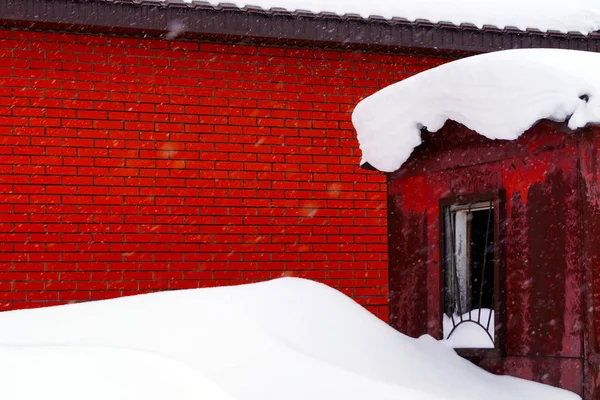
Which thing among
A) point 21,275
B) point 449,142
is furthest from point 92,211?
point 449,142

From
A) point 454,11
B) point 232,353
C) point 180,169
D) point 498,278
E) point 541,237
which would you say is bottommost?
point 232,353

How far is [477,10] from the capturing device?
6926 millimetres

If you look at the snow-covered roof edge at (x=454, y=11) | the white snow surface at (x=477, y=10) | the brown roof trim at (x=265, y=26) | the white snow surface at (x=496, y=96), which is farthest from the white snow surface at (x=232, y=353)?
the white snow surface at (x=477, y=10)

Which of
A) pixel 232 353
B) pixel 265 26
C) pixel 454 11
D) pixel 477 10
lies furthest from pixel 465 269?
pixel 477 10

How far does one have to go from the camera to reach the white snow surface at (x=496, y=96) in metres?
3.53

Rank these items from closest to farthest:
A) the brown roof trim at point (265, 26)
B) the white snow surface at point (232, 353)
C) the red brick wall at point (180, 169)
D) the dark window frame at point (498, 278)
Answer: the white snow surface at point (232, 353) < the dark window frame at point (498, 278) < the brown roof trim at point (265, 26) < the red brick wall at point (180, 169)

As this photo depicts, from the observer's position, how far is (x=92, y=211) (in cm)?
605

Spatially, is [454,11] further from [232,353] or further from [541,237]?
[232,353]

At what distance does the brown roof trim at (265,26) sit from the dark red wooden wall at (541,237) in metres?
1.96

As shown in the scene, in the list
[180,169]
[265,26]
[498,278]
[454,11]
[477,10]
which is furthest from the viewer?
[477,10]

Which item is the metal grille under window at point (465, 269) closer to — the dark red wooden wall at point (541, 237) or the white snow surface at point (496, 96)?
the dark red wooden wall at point (541, 237)

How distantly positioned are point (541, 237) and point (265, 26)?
2988 mm

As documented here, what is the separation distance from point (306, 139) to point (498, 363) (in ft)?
9.57

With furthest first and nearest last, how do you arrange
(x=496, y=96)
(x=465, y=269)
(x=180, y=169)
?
(x=180, y=169), (x=465, y=269), (x=496, y=96)
